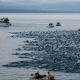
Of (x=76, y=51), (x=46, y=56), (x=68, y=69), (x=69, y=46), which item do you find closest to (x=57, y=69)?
(x=68, y=69)

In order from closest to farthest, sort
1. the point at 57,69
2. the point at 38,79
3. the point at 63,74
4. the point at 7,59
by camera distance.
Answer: the point at 38,79, the point at 63,74, the point at 57,69, the point at 7,59

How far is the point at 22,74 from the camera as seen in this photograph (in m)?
49.8

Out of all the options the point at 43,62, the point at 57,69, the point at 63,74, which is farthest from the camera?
the point at 43,62

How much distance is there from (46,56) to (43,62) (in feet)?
16.8

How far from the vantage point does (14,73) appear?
5031 cm

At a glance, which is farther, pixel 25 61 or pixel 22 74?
pixel 25 61

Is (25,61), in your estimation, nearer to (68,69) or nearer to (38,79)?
(68,69)

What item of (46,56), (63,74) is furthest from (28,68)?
(46,56)

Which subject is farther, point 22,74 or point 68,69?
point 68,69

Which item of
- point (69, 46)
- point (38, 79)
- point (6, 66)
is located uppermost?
point (69, 46)

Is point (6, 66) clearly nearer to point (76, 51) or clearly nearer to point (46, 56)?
point (46, 56)

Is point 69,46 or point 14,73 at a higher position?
point 69,46

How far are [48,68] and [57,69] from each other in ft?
4.42

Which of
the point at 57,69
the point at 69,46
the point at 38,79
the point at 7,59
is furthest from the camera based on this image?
the point at 69,46
